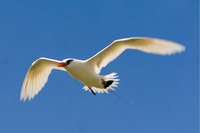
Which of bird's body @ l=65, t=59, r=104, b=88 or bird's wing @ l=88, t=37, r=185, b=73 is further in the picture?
bird's body @ l=65, t=59, r=104, b=88

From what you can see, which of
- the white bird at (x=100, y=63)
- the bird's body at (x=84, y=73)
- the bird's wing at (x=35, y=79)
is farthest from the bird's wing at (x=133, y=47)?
the bird's wing at (x=35, y=79)

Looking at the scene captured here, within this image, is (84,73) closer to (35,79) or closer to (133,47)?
(133,47)

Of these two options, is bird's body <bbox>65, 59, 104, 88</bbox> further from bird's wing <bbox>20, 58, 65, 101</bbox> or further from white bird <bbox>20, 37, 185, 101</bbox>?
bird's wing <bbox>20, 58, 65, 101</bbox>

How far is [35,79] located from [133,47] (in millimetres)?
4211

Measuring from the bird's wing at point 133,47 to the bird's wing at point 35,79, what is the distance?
2018mm

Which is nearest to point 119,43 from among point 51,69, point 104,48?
point 104,48

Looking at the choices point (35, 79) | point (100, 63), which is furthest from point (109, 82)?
point (35, 79)

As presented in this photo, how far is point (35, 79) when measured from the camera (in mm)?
10688

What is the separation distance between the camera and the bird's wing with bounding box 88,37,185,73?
→ 25.2 ft

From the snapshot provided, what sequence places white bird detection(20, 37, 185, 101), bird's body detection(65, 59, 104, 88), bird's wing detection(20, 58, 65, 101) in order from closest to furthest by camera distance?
1. white bird detection(20, 37, 185, 101)
2. bird's body detection(65, 59, 104, 88)
3. bird's wing detection(20, 58, 65, 101)

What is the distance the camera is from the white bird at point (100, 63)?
26.0 ft

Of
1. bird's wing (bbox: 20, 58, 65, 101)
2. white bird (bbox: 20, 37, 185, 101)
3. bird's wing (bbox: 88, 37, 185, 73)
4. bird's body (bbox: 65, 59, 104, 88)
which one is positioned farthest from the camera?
bird's wing (bbox: 20, 58, 65, 101)

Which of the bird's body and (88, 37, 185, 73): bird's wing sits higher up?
(88, 37, 185, 73): bird's wing

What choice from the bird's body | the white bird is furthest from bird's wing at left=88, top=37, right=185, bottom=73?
the bird's body
